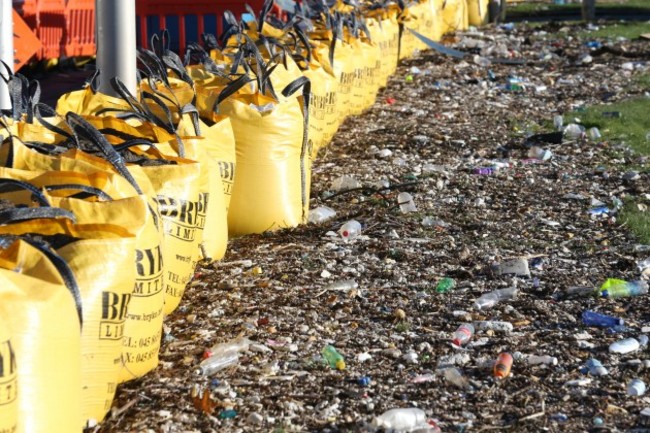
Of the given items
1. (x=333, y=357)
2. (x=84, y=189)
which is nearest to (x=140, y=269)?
(x=84, y=189)

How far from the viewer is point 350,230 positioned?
6.02 meters

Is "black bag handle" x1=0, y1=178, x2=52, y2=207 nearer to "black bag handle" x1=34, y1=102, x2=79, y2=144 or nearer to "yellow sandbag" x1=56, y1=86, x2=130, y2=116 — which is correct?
"black bag handle" x1=34, y1=102, x2=79, y2=144

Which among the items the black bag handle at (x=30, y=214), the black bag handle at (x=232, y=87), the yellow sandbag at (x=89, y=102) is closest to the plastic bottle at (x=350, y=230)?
the black bag handle at (x=232, y=87)

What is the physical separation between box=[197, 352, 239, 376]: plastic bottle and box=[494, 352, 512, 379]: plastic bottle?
0.93 m

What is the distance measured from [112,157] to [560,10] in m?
16.5

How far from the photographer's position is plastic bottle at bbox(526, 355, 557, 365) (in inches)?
163

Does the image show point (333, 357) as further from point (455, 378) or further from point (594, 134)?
point (594, 134)

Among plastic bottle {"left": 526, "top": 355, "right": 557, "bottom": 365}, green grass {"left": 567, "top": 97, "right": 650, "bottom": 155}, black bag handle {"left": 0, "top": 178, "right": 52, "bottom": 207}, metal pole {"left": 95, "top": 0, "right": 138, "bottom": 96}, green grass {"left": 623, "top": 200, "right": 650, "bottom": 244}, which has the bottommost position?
green grass {"left": 567, "top": 97, "right": 650, "bottom": 155}

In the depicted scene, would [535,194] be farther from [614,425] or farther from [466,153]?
[614,425]

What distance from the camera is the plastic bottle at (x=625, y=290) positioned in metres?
4.94

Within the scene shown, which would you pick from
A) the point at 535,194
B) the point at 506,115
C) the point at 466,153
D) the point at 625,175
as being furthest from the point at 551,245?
the point at 506,115

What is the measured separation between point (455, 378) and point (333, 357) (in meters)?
0.46

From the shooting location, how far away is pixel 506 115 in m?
9.89

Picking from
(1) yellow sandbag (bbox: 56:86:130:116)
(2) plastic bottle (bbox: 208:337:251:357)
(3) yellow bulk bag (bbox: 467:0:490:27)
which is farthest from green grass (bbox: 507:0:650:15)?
(2) plastic bottle (bbox: 208:337:251:357)
